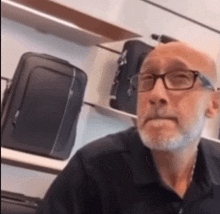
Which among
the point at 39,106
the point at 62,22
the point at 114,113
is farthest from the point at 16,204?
the point at 62,22

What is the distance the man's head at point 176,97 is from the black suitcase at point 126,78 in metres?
0.47

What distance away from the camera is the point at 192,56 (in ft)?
1.87

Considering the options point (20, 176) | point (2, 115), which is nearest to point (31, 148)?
point (2, 115)

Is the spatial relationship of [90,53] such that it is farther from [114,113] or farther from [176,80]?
[176,80]

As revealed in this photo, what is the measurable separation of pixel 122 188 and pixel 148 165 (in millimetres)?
62

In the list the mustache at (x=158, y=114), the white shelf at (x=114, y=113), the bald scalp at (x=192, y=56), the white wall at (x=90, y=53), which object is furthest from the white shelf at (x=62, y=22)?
the mustache at (x=158, y=114)

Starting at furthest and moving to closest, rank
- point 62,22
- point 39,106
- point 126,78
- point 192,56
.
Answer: point 126,78, point 62,22, point 39,106, point 192,56

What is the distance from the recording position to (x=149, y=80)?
0.55 meters

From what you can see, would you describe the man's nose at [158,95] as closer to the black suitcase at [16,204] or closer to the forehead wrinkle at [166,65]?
the forehead wrinkle at [166,65]

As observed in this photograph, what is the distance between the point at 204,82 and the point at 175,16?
1.50 feet

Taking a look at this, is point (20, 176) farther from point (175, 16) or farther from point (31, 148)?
point (175, 16)

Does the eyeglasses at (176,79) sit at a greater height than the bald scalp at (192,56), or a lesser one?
lesser

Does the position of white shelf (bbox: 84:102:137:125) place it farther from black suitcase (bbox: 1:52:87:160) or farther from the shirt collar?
the shirt collar

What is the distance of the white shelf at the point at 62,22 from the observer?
897mm
